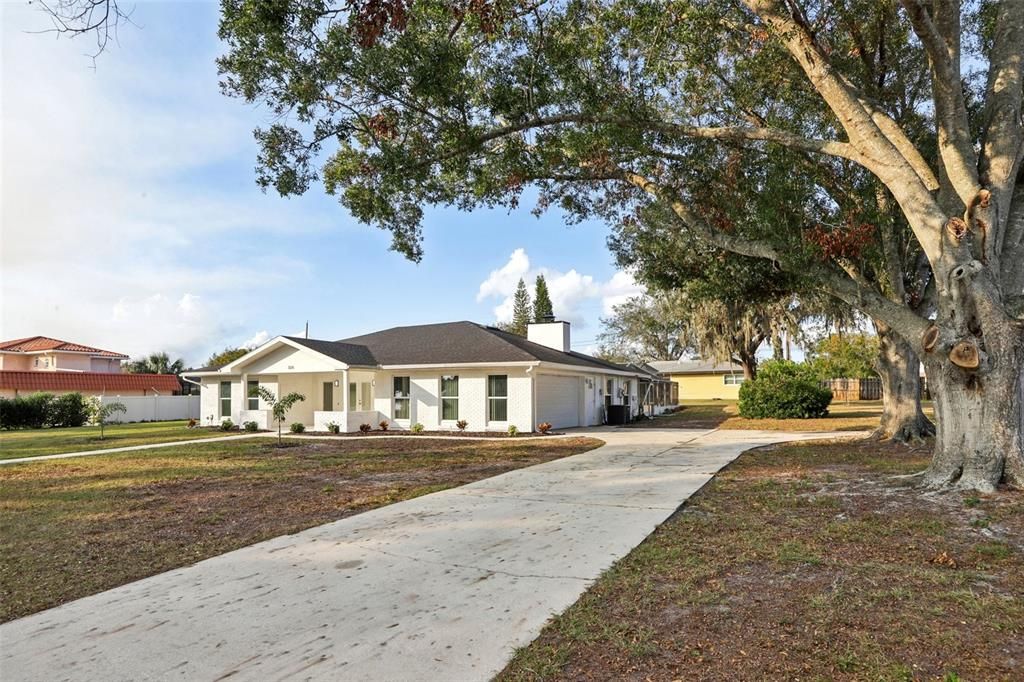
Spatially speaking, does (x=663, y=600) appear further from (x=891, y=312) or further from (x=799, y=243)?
(x=799, y=243)

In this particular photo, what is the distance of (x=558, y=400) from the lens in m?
21.8

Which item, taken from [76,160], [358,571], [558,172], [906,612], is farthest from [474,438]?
[906,612]

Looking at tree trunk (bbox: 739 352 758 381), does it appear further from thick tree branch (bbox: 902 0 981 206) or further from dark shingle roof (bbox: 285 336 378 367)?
thick tree branch (bbox: 902 0 981 206)

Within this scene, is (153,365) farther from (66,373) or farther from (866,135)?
(866,135)

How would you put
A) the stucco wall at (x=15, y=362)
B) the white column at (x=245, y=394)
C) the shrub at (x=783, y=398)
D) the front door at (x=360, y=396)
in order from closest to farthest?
the front door at (x=360, y=396) < the white column at (x=245, y=394) < the shrub at (x=783, y=398) < the stucco wall at (x=15, y=362)

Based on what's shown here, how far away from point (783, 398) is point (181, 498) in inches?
902

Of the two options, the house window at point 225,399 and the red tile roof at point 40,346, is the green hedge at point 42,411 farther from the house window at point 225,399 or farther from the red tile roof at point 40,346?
the red tile roof at point 40,346

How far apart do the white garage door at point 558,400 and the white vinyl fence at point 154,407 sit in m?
20.1

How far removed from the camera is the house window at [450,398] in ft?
67.3

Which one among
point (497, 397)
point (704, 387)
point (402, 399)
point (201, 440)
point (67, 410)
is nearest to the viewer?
point (201, 440)

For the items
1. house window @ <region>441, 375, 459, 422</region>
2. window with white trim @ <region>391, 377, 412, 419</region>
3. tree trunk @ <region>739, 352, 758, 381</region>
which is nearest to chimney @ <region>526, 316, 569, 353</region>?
house window @ <region>441, 375, 459, 422</region>

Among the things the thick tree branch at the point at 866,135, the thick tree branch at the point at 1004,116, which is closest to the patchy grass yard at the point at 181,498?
the thick tree branch at the point at 866,135

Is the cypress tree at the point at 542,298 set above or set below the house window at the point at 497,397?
above

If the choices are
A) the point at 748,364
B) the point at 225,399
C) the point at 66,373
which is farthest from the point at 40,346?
the point at 748,364
